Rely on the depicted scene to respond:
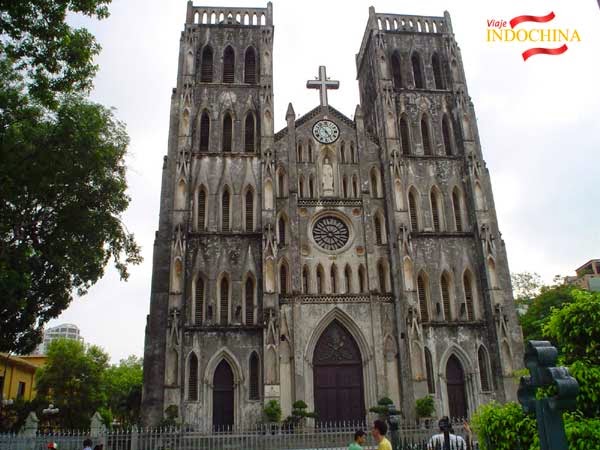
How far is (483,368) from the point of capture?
905 inches

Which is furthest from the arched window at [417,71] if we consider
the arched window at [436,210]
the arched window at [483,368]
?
the arched window at [483,368]

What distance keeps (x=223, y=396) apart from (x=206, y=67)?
54.2 ft

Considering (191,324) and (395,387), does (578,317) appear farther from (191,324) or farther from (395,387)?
(191,324)

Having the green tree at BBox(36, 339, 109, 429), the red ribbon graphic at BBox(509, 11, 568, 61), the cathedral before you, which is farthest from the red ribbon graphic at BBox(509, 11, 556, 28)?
the green tree at BBox(36, 339, 109, 429)

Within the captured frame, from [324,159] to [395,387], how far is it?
35.7 ft

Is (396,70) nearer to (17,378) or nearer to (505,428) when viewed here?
(505,428)

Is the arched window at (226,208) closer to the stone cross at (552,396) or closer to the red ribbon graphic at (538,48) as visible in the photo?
the red ribbon graphic at (538,48)

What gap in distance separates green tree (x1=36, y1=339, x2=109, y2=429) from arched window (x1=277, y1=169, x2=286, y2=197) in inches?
743

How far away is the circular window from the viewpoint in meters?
24.6

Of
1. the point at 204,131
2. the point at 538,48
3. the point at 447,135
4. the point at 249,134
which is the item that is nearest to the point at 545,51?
the point at 538,48

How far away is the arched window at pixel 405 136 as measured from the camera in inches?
1058

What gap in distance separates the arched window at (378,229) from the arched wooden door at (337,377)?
14.0 ft

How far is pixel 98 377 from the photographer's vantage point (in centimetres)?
3534

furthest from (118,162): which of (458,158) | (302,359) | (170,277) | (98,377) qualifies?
(98,377)
